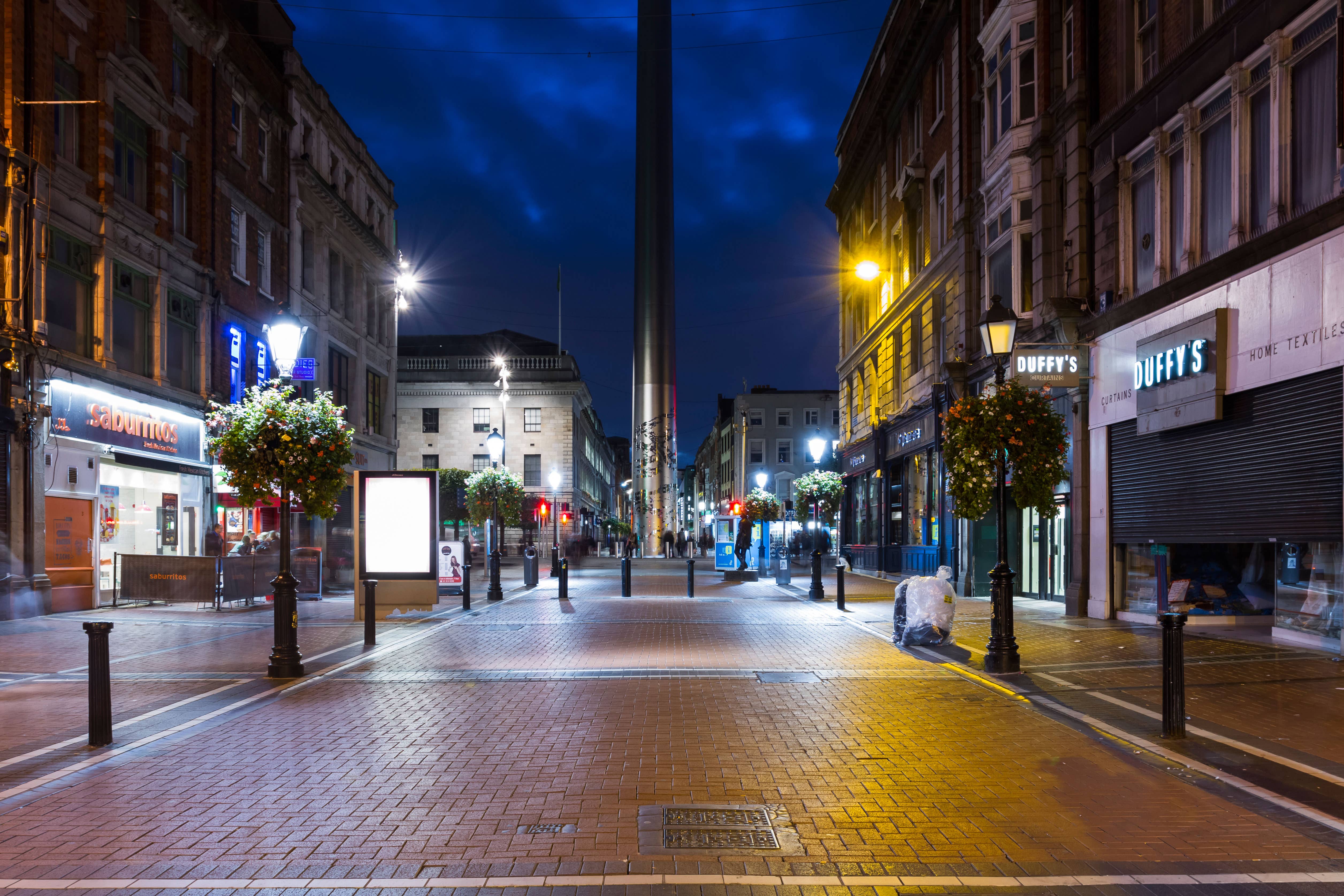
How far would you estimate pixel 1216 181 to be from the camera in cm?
1593

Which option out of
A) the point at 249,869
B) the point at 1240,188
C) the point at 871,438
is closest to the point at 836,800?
the point at 249,869

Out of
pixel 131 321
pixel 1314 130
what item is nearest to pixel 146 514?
Answer: pixel 131 321

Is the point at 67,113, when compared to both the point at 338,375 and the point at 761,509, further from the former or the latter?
the point at 761,509

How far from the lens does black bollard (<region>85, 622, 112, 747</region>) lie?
26.3 feet

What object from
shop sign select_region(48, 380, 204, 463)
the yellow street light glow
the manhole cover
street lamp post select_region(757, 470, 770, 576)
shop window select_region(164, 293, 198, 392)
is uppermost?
the yellow street light glow

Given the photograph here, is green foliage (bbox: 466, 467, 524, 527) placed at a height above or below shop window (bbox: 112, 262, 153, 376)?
below

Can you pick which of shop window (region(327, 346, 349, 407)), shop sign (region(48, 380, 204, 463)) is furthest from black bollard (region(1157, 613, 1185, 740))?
shop window (region(327, 346, 349, 407))

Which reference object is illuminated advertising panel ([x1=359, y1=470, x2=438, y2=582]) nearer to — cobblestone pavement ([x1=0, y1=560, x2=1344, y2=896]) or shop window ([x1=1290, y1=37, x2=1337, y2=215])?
cobblestone pavement ([x1=0, y1=560, x2=1344, y2=896])

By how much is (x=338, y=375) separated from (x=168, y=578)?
18693 millimetres

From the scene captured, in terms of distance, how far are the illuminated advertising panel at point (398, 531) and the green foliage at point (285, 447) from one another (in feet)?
2.87

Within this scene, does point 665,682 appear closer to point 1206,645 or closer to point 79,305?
point 1206,645

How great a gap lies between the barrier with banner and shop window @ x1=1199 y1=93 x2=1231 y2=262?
19.7 m

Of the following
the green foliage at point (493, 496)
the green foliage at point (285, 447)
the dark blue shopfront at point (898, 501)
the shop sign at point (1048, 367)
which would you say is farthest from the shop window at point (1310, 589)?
the green foliage at point (493, 496)

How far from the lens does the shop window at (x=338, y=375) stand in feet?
124
